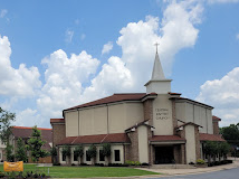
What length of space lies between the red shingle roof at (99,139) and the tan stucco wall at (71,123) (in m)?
1.26

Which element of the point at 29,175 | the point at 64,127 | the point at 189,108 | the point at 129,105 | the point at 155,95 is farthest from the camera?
the point at 64,127

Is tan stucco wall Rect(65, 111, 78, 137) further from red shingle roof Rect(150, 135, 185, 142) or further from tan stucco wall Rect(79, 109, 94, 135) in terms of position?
red shingle roof Rect(150, 135, 185, 142)

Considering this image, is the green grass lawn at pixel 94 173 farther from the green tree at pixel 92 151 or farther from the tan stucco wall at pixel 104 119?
the tan stucco wall at pixel 104 119

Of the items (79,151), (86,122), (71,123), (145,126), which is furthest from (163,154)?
(71,123)

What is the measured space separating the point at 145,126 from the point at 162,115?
4008mm

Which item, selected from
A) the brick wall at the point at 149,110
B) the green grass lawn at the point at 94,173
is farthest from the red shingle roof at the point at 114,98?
the green grass lawn at the point at 94,173

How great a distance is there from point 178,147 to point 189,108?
8750 millimetres

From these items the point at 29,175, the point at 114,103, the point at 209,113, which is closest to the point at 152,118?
the point at 114,103

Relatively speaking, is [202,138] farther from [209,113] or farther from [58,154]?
[58,154]

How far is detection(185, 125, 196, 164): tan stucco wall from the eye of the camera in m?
41.7

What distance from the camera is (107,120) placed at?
48.2 metres

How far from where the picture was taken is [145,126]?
41.7m

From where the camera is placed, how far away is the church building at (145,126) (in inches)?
1639

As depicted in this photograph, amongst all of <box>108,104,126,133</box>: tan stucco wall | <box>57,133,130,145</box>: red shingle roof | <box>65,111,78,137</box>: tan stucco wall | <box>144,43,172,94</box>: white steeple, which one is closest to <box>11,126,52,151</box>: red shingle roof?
<box>65,111,78,137</box>: tan stucco wall
